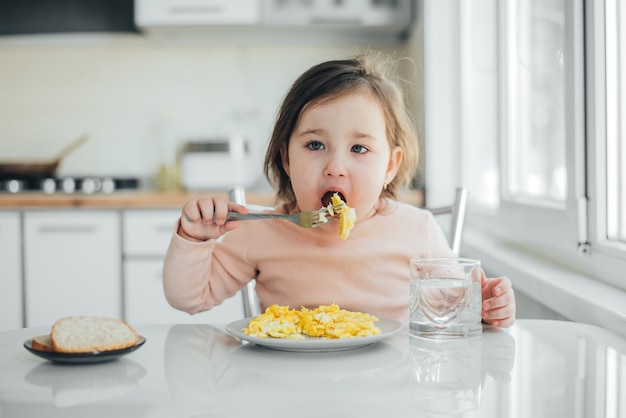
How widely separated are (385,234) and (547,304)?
344 millimetres

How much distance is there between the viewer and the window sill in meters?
1.08

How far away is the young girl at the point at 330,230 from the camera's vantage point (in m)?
1.15

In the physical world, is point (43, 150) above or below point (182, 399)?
above

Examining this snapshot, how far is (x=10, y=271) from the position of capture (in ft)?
9.20

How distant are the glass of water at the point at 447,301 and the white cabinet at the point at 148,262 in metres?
1.92

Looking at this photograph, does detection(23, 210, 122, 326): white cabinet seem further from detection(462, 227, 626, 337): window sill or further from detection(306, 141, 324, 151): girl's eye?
detection(306, 141, 324, 151): girl's eye

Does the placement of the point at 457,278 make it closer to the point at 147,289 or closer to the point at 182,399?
the point at 182,399

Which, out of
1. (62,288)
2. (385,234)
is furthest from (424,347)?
(62,288)

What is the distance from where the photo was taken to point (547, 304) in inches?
53.4

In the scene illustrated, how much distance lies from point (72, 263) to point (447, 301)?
2.20 m

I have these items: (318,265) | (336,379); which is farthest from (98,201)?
(336,379)

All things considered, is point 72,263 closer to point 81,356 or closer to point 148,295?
point 148,295

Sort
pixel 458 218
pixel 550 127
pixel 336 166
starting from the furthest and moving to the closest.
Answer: pixel 550 127 → pixel 458 218 → pixel 336 166

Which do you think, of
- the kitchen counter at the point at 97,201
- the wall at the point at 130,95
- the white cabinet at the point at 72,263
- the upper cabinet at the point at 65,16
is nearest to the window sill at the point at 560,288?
the kitchen counter at the point at 97,201
